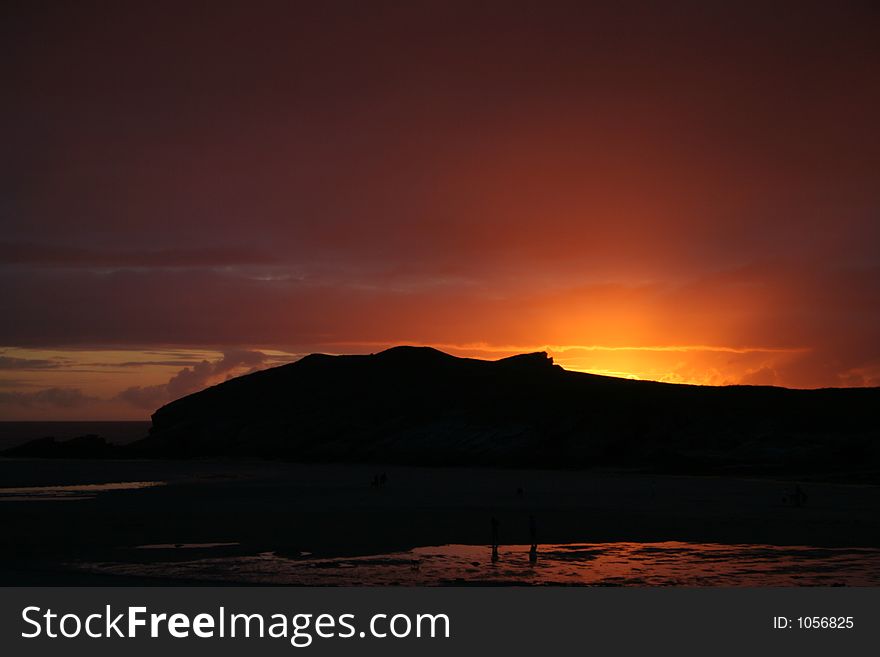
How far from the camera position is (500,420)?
117250mm

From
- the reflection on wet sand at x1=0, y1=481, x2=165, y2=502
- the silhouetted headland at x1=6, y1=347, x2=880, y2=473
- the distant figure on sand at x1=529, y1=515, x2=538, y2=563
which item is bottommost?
the distant figure on sand at x1=529, y1=515, x2=538, y2=563

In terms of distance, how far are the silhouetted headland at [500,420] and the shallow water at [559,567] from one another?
155ft

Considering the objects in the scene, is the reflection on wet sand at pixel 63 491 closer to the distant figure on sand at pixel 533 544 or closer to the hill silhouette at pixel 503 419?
the distant figure on sand at pixel 533 544

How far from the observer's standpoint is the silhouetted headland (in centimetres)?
9044

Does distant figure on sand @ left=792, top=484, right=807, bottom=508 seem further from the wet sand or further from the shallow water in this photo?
the shallow water

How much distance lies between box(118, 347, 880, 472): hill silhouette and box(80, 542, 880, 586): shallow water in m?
48.0

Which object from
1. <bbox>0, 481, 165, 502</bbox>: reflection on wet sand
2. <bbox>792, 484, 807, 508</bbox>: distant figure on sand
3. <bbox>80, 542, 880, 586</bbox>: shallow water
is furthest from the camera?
<bbox>0, 481, 165, 502</bbox>: reflection on wet sand

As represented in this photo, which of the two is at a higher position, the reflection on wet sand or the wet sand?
the reflection on wet sand

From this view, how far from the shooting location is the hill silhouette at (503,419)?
90.4 m

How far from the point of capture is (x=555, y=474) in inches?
3307

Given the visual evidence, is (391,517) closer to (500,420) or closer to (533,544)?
(533,544)

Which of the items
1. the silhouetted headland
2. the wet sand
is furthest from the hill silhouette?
the wet sand

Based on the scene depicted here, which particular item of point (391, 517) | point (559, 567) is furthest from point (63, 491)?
point (559, 567)

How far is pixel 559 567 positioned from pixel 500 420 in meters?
85.6
